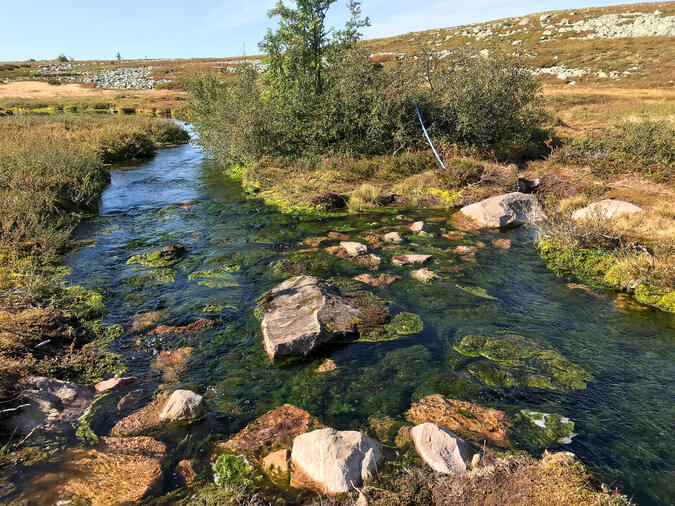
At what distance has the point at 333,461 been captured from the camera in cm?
520

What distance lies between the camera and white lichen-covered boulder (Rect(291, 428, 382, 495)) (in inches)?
201

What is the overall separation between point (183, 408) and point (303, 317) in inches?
125

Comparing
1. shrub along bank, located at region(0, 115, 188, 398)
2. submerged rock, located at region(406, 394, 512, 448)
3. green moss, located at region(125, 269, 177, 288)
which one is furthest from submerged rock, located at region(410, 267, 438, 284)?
shrub along bank, located at region(0, 115, 188, 398)

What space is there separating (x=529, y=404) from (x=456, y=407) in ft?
4.39

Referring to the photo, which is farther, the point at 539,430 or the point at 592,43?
the point at 592,43

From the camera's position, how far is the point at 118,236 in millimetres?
15008

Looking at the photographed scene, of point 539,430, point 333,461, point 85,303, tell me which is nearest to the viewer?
point 333,461

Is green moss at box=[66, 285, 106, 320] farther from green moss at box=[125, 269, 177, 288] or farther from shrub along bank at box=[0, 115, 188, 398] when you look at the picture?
green moss at box=[125, 269, 177, 288]

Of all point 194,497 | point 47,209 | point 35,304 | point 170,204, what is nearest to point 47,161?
point 47,209

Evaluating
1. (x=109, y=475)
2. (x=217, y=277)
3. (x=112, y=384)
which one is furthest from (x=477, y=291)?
(x=109, y=475)

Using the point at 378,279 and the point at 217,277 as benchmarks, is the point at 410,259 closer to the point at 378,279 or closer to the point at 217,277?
the point at 378,279

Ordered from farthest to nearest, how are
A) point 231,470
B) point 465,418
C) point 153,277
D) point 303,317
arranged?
1. point 153,277
2. point 303,317
3. point 465,418
4. point 231,470

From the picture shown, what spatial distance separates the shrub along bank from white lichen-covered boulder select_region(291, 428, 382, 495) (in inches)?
182

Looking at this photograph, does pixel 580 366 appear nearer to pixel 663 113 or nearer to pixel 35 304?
pixel 35 304
